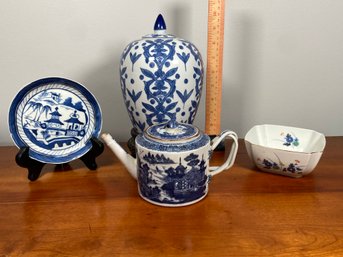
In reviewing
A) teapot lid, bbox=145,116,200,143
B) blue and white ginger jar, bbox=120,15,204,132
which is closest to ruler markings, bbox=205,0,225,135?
blue and white ginger jar, bbox=120,15,204,132

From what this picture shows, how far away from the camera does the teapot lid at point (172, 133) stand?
57 centimetres

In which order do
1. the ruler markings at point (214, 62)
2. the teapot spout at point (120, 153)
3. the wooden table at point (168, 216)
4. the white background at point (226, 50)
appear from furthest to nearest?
the white background at point (226, 50) < the ruler markings at point (214, 62) < the teapot spout at point (120, 153) < the wooden table at point (168, 216)

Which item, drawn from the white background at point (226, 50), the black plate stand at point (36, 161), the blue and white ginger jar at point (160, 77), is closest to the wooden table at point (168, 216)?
the black plate stand at point (36, 161)

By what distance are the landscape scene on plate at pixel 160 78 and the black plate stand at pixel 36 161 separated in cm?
9

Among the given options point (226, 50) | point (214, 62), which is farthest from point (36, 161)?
point (226, 50)

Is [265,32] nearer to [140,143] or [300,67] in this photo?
[300,67]

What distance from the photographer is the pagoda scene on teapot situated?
66 cm

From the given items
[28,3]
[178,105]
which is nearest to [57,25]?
[28,3]

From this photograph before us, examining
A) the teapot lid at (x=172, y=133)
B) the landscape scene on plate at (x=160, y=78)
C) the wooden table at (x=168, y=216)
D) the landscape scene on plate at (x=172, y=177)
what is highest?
the landscape scene on plate at (x=160, y=78)

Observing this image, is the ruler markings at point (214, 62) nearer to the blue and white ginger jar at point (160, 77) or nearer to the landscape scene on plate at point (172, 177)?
the blue and white ginger jar at point (160, 77)

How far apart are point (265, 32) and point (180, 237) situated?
0.59 metres

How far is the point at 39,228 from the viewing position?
1.71ft

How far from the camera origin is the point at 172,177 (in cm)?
56

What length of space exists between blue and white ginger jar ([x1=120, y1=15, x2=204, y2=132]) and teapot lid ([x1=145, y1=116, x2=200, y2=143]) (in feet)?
0.25
